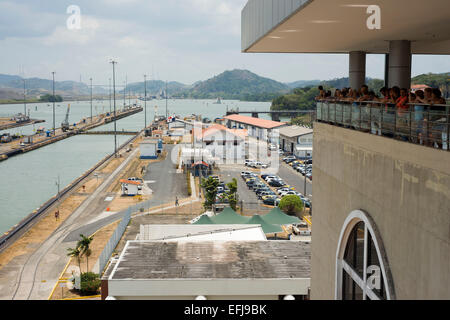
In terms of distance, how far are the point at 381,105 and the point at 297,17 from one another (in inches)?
48.1

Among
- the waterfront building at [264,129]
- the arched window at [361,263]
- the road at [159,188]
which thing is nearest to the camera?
the arched window at [361,263]

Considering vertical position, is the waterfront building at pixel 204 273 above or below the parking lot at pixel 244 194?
above

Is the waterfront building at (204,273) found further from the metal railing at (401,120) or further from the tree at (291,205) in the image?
the tree at (291,205)

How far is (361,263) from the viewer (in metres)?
4.84

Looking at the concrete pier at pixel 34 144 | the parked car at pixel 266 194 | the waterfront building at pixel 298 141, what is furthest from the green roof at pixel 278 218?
the concrete pier at pixel 34 144

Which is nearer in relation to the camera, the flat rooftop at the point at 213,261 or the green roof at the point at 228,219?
the flat rooftop at the point at 213,261

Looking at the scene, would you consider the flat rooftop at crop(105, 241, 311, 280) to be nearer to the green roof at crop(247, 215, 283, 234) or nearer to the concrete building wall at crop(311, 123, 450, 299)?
the concrete building wall at crop(311, 123, 450, 299)

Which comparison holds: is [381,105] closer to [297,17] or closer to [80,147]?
[297,17]

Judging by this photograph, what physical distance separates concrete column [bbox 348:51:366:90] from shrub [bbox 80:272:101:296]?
8053 mm

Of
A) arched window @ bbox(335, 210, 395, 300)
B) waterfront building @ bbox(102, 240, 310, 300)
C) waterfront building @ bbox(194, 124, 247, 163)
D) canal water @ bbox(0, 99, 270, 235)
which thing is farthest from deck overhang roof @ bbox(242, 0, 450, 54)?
waterfront building @ bbox(194, 124, 247, 163)

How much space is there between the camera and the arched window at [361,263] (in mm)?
4137

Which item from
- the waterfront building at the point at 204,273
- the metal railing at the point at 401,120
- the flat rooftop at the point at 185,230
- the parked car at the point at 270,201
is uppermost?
the metal railing at the point at 401,120

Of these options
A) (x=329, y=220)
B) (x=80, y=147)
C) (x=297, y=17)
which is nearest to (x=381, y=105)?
(x=297, y=17)

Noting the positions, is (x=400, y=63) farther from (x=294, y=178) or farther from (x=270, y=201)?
(x=294, y=178)
